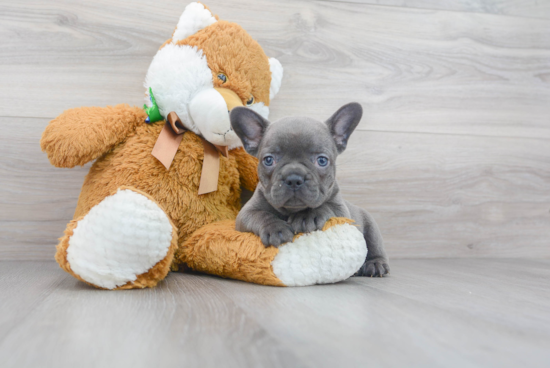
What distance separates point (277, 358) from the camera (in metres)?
0.65

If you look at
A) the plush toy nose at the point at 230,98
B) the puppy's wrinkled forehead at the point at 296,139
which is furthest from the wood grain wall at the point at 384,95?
the puppy's wrinkled forehead at the point at 296,139

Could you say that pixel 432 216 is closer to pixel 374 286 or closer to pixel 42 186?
pixel 374 286

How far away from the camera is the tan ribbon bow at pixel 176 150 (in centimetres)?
134

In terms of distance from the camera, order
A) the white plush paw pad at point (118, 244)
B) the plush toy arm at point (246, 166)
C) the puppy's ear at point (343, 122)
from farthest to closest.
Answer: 1. the plush toy arm at point (246, 166)
2. the puppy's ear at point (343, 122)
3. the white plush paw pad at point (118, 244)

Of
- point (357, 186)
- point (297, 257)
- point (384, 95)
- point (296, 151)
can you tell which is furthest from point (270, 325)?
point (384, 95)

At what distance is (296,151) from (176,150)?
40 cm

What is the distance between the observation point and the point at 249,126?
1310 mm

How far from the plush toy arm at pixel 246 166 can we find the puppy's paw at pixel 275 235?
0.40 m

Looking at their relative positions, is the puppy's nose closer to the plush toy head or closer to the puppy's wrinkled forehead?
the puppy's wrinkled forehead

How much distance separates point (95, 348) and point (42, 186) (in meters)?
1.10

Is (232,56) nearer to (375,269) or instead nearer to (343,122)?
(343,122)

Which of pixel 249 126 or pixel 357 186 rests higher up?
pixel 249 126

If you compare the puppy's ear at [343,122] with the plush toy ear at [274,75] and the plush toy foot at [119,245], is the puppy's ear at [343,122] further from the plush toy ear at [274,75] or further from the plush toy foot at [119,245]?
the plush toy foot at [119,245]

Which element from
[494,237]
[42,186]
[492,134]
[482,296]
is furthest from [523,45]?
[42,186]
